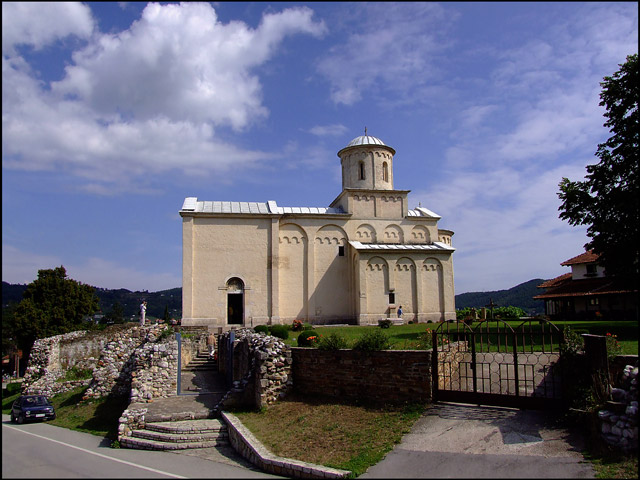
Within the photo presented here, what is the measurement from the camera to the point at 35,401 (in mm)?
18328

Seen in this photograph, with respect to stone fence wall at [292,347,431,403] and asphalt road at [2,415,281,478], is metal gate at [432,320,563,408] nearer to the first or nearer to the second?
stone fence wall at [292,347,431,403]

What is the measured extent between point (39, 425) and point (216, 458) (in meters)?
9.54

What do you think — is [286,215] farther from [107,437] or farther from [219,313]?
[107,437]

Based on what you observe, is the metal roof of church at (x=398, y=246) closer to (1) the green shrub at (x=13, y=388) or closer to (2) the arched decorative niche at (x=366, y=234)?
(2) the arched decorative niche at (x=366, y=234)

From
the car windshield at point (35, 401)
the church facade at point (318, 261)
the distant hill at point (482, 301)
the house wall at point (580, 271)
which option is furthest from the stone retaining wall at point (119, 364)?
the distant hill at point (482, 301)

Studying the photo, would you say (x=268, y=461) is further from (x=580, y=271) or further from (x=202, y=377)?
(x=580, y=271)

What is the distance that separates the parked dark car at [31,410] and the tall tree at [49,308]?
21.2 m

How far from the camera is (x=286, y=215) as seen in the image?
3256 centimetres

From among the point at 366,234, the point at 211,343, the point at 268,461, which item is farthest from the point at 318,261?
the point at 268,461

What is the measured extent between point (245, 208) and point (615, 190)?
76.4 ft

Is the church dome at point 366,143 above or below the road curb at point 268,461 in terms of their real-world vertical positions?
above

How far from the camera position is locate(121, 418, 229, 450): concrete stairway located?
12297 millimetres

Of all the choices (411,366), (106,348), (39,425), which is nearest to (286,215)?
(106,348)

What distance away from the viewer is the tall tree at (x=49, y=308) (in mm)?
37000
